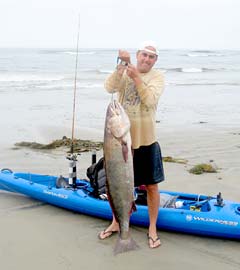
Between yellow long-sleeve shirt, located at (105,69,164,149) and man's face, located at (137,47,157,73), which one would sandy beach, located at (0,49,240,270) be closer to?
yellow long-sleeve shirt, located at (105,69,164,149)

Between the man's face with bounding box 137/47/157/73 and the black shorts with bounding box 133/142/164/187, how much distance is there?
0.81m

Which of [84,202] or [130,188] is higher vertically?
[130,188]

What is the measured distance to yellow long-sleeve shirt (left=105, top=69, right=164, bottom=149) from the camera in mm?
4449

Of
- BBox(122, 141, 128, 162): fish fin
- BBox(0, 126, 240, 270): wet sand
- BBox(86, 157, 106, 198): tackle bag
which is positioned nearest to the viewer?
BBox(122, 141, 128, 162): fish fin

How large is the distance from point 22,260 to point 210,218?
2106 millimetres

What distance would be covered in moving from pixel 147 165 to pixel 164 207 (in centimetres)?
91

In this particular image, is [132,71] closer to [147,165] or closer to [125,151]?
[125,151]

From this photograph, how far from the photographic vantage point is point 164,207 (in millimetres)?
5355

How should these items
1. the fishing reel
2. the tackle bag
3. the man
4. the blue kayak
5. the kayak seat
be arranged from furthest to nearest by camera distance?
the kayak seat, the fishing reel, the tackle bag, the blue kayak, the man

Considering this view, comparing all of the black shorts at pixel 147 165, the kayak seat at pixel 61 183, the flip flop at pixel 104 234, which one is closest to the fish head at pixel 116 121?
the black shorts at pixel 147 165

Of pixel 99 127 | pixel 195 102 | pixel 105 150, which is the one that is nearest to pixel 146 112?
pixel 105 150

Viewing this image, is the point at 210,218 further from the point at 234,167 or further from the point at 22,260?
the point at 234,167

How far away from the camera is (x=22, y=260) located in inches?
176

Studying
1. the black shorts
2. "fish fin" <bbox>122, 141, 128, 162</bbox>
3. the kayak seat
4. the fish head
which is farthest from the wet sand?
the fish head
